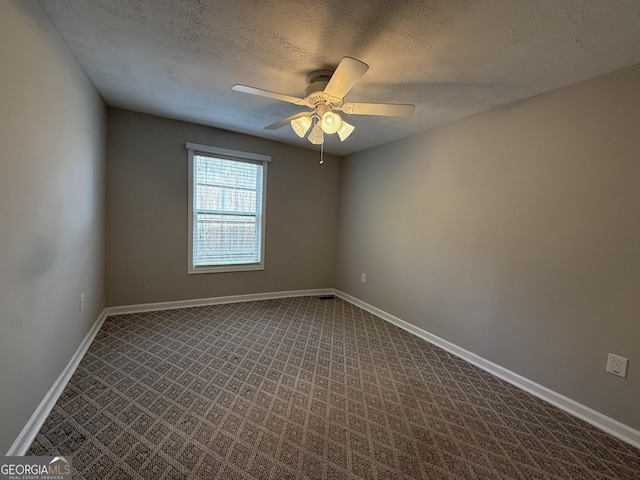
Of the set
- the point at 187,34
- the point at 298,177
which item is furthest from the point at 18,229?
the point at 298,177

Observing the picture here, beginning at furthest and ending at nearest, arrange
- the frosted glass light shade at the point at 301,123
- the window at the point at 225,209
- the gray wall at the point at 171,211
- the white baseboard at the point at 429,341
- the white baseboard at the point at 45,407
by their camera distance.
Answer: the window at the point at 225,209
the gray wall at the point at 171,211
the frosted glass light shade at the point at 301,123
the white baseboard at the point at 429,341
the white baseboard at the point at 45,407

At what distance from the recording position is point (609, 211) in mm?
1806

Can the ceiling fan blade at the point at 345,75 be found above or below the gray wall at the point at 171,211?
above

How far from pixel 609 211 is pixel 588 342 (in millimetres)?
888

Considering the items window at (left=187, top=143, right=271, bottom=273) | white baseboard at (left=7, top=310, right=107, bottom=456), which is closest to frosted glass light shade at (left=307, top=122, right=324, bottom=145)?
window at (left=187, top=143, right=271, bottom=273)

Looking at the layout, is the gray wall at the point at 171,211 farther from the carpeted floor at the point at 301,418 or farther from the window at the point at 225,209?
the carpeted floor at the point at 301,418

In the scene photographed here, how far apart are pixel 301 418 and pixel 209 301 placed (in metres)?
2.45

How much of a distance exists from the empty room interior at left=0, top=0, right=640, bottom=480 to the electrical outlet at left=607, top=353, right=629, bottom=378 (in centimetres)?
3

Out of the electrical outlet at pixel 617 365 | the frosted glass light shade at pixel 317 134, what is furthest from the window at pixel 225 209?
the electrical outlet at pixel 617 365

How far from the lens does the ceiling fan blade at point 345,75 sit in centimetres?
145

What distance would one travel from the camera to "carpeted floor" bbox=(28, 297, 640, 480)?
1424 mm

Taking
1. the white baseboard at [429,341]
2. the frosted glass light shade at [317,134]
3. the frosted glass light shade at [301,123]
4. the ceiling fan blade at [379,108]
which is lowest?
the white baseboard at [429,341]

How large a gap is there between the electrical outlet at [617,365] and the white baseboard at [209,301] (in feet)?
10.9

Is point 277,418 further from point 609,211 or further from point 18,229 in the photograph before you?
point 609,211
